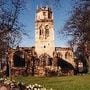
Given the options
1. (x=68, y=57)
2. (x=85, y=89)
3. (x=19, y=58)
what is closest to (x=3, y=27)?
(x=85, y=89)

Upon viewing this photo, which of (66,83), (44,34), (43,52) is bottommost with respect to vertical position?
(66,83)

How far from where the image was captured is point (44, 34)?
10738cm

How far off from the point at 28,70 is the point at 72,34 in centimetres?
2812

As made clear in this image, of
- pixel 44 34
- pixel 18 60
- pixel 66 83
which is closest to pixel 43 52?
pixel 44 34

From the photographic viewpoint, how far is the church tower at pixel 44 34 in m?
105

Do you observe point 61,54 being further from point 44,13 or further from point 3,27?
point 3,27

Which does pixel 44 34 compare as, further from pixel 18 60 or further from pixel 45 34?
pixel 18 60

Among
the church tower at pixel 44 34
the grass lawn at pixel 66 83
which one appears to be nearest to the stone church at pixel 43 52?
the church tower at pixel 44 34

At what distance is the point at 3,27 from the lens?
38.3 meters

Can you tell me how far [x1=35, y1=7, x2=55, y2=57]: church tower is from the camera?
344 feet

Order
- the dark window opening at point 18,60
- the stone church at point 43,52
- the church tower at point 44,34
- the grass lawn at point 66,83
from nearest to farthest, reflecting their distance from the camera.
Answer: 1. the grass lawn at point 66,83
2. the stone church at point 43,52
3. the dark window opening at point 18,60
4. the church tower at point 44,34

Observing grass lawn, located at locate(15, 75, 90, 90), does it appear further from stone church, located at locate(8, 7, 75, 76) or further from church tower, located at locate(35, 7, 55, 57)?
church tower, located at locate(35, 7, 55, 57)

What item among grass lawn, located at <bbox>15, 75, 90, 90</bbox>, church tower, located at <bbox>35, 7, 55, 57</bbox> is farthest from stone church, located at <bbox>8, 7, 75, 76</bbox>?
grass lawn, located at <bbox>15, 75, 90, 90</bbox>

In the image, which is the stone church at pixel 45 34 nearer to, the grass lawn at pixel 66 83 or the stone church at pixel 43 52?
the stone church at pixel 43 52
